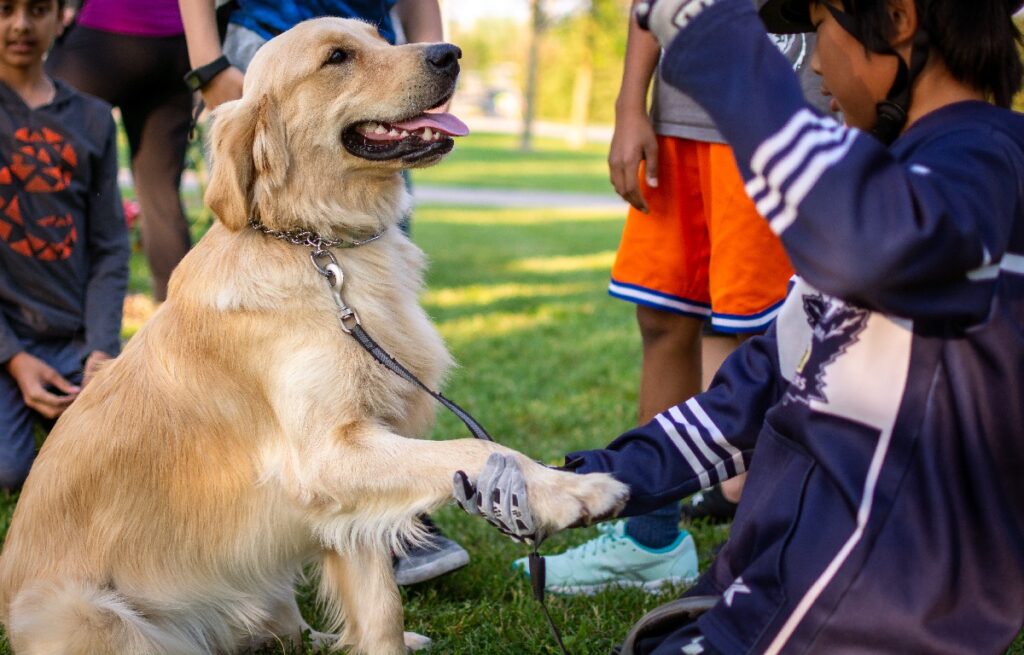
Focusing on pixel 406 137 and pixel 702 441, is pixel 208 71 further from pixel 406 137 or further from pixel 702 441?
pixel 702 441

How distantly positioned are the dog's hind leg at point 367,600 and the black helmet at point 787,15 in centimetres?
165

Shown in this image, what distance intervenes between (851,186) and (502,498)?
3.10 feet

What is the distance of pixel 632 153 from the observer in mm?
3271

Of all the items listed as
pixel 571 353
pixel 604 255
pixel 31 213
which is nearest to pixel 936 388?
pixel 31 213

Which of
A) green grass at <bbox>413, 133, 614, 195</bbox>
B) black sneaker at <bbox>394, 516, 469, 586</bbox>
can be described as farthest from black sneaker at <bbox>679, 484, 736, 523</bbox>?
green grass at <bbox>413, 133, 614, 195</bbox>

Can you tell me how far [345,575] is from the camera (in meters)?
2.84

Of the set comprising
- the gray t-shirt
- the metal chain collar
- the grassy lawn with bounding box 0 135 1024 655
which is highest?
the gray t-shirt

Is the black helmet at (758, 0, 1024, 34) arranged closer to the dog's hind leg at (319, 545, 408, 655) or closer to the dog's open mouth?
the dog's open mouth

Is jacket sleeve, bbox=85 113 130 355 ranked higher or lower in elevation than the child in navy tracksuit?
lower

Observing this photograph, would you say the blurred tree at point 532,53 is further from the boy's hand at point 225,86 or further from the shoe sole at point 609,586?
the shoe sole at point 609,586

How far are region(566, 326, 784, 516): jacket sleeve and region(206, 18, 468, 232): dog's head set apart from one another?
1.19 metres

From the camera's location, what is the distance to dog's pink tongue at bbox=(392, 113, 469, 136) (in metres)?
3.03

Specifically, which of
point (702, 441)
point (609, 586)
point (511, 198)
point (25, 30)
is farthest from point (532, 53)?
point (702, 441)

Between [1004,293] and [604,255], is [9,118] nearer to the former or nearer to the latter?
[1004,293]
